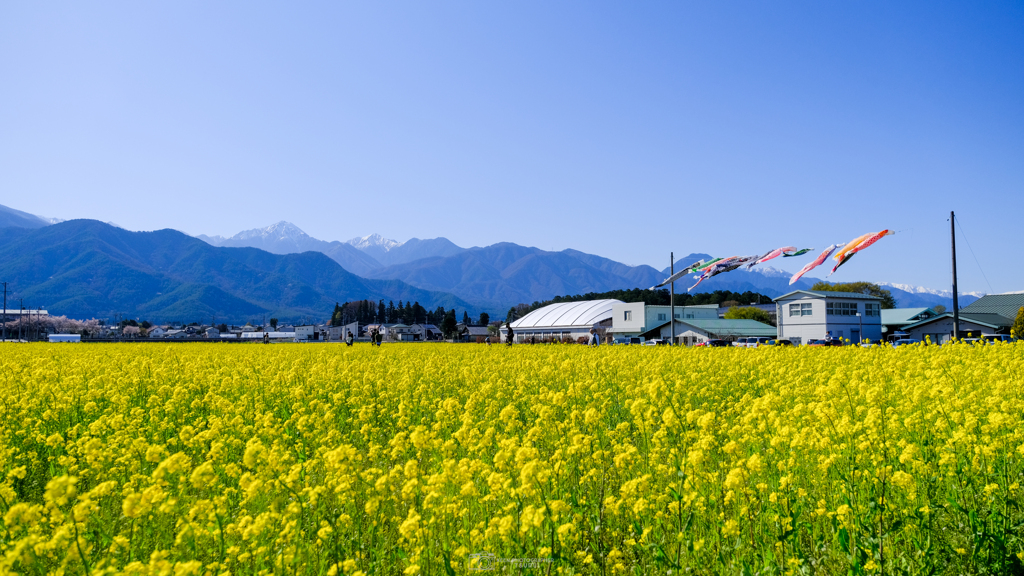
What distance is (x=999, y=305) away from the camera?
57.4 meters

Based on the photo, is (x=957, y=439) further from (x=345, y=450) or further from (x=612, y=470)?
(x=345, y=450)

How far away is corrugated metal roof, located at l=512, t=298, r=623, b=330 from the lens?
79400 millimetres

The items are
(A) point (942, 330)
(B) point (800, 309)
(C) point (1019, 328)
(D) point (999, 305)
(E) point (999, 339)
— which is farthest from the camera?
(D) point (999, 305)

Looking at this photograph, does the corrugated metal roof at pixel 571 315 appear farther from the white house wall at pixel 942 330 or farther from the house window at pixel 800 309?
the white house wall at pixel 942 330

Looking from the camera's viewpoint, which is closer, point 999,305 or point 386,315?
point 999,305

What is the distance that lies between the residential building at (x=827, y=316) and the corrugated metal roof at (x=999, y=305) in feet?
40.7

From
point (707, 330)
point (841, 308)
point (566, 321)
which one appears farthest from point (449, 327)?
point (841, 308)

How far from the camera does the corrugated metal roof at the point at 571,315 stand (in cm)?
7940

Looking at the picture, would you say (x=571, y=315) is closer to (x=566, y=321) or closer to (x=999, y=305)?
(x=566, y=321)

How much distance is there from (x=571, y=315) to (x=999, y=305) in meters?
47.8

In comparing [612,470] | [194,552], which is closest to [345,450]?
[194,552]

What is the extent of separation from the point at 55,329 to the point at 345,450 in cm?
18884

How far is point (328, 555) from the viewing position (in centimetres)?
373

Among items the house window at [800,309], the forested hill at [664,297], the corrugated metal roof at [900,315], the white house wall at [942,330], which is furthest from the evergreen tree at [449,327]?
the white house wall at [942,330]
